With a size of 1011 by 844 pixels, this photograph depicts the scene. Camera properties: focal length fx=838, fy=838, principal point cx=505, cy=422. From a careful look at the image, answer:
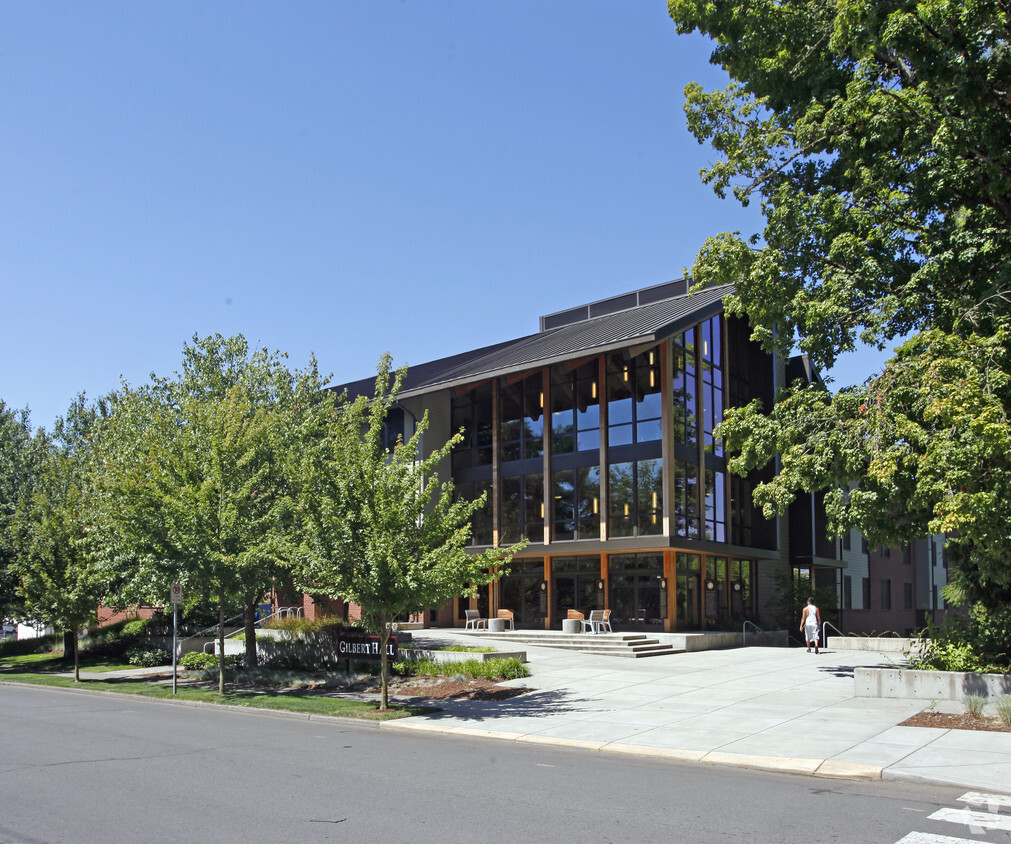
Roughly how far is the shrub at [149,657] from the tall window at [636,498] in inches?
669

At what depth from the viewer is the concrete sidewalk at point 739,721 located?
10.4 metres

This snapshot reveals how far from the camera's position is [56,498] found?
2833cm

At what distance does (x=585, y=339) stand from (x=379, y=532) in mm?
17094

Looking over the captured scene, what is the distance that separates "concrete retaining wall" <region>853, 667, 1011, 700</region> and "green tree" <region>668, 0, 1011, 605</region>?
1.64m

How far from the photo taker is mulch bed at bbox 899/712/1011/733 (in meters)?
12.3

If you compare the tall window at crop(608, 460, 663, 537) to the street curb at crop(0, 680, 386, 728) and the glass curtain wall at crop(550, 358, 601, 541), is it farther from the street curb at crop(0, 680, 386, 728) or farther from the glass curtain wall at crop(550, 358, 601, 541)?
the street curb at crop(0, 680, 386, 728)

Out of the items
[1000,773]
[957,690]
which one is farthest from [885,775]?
[957,690]

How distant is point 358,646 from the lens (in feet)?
69.1

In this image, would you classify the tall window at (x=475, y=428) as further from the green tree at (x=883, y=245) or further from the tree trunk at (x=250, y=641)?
the green tree at (x=883, y=245)

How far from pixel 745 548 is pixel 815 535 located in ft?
17.8

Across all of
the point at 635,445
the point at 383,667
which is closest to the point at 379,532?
the point at 383,667

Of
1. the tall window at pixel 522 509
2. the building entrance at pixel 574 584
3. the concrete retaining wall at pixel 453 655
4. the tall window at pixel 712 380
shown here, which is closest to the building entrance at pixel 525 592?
the building entrance at pixel 574 584

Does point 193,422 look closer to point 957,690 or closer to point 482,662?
point 482,662

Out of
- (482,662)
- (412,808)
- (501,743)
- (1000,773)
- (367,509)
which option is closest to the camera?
(412,808)
